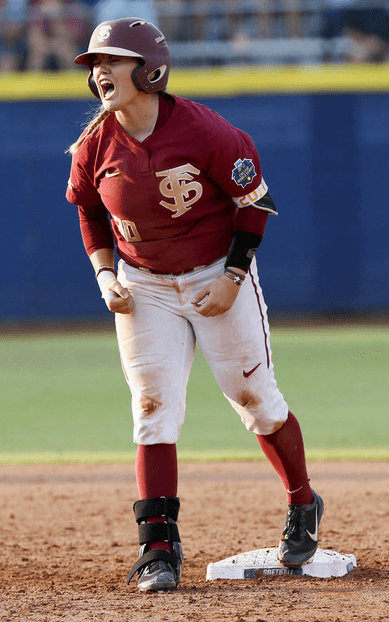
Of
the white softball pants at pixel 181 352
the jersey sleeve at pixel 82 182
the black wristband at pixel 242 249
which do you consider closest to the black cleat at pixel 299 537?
the white softball pants at pixel 181 352

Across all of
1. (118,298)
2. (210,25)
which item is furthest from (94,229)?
(210,25)

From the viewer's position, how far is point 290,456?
10.8 feet

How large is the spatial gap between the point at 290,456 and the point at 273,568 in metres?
0.43

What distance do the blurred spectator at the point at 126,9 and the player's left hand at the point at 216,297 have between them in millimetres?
10312

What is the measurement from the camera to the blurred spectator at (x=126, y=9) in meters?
12.8

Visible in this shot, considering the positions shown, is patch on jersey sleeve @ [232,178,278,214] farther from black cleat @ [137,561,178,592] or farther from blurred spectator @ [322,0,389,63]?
blurred spectator @ [322,0,389,63]

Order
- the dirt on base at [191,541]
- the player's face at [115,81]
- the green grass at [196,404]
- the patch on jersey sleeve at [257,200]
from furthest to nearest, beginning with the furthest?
the green grass at [196,404], the patch on jersey sleeve at [257,200], the player's face at [115,81], the dirt on base at [191,541]

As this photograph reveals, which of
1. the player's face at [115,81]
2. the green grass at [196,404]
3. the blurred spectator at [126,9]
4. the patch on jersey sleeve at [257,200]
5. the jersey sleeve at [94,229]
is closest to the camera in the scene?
the player's face at [115,81]

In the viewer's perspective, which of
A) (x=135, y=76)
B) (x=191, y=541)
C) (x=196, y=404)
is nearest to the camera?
(x=135, y=76)

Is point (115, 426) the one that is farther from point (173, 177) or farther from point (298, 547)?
point (173, 177)

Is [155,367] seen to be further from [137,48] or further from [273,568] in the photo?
[137,48]

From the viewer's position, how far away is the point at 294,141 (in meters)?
13.4

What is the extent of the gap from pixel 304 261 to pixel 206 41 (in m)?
3.75

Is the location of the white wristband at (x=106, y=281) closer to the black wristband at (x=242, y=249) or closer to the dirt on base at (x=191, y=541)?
the black wristband at (x=242, y=249)
